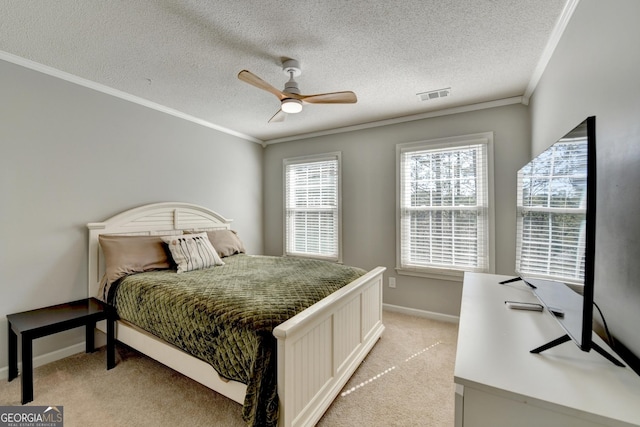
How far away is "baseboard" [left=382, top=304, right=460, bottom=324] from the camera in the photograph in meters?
3.25

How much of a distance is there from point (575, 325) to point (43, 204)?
3687 millimetres

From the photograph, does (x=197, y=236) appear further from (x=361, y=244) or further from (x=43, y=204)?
(x=361, y=244)

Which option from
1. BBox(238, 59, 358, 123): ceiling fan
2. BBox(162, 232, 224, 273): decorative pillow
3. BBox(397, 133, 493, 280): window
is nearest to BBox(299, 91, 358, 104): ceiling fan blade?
BBox(238, 59, 358, 123): ceiling fan

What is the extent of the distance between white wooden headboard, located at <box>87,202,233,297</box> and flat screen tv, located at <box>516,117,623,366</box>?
3397mm

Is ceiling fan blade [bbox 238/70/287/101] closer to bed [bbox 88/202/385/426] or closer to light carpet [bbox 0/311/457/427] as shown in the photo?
bed [bbox 88/202/385/426]

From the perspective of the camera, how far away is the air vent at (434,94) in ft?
9.25

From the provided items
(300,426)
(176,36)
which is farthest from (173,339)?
(176,36)

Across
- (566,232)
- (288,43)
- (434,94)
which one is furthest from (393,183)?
(566,232)

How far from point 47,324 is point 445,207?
386 cm

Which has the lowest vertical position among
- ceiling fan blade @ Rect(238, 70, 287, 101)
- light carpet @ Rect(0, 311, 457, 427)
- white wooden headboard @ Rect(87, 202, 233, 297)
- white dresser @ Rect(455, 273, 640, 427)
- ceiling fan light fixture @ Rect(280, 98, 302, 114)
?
light carpet @ Rect(0, 311, 457, 427)

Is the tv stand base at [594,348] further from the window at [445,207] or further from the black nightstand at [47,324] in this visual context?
the black nightstand at [47,324]

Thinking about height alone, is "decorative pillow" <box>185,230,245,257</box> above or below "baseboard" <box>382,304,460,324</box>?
above

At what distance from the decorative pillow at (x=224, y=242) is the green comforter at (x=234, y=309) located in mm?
699

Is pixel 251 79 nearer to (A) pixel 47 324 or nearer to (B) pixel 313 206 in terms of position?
(A) pixel 47 324
